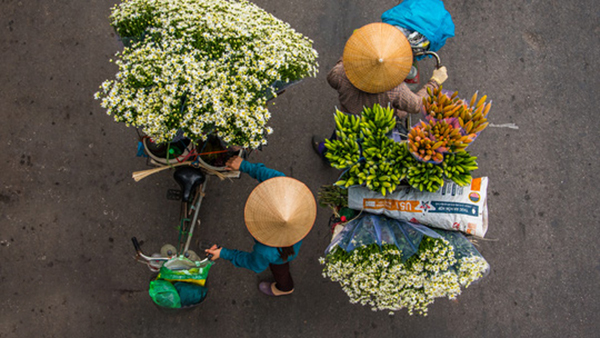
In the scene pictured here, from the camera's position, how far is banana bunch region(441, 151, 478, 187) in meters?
2.28

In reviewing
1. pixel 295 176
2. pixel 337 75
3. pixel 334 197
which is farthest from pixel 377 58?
pixel 295 176

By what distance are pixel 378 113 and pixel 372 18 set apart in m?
2.03

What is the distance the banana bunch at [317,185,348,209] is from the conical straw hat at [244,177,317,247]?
420mm

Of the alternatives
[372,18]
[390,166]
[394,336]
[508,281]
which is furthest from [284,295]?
[372,18]

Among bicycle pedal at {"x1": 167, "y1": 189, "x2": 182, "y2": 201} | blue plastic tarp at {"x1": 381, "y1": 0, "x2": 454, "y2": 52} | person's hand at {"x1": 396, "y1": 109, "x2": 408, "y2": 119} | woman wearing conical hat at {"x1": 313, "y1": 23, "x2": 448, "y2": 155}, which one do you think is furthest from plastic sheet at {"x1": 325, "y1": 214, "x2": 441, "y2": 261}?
bicycle pedal at {"x1": 167, "y1": 189, "x2": 182, "y2": 201}

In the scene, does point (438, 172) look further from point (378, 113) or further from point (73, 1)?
point (73, 1)

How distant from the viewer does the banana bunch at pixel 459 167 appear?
2.28 meters

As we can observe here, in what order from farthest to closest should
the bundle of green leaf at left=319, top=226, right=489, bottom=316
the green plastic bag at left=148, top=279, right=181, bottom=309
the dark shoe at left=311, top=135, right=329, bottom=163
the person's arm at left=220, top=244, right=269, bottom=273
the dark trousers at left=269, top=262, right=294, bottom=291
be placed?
1. the dark shoe at left=311, top=135, right=329, bottom=163
2. the dark trousers at left=269, top=262, right=294, bottom=291
3. the person's arm at left=220, top=244, right=269, bottom=273
4. the green plastic bag at left=148, top=279, right=181, bottom=309
5. the bundle of green leaf at left=319, top=226, right=489, bottom=316

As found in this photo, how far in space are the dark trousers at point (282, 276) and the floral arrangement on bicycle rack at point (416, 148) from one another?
1034mm

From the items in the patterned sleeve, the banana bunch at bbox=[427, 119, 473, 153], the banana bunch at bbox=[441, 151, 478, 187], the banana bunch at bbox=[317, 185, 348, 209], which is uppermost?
the banana bunch at bbox=[427, 119, 473, 153]

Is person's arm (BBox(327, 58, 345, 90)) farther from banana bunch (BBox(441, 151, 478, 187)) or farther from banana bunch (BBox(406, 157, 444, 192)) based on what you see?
banana bunch (BBox(441, 151, 478, 187))

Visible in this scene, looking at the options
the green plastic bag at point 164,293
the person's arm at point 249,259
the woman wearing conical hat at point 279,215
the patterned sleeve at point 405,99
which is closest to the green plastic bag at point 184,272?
the green plastic bag at point 164,293

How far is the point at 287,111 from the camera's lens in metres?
3.82

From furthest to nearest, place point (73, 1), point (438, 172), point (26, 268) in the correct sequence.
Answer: point (73, 1) → point (26, 268) → point (438, 172)
